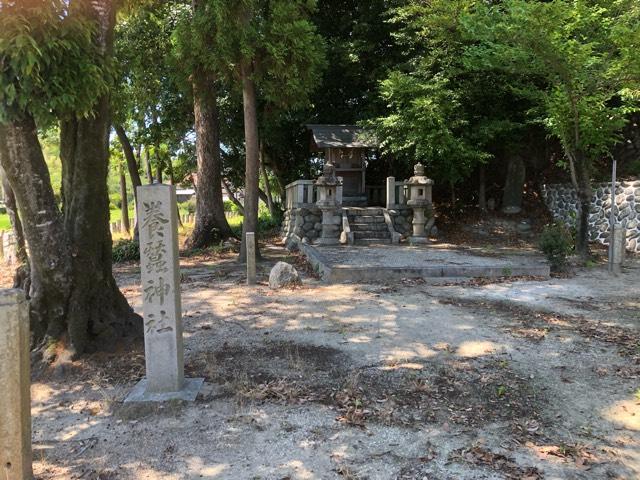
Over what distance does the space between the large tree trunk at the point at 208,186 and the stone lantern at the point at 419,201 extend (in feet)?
18.1

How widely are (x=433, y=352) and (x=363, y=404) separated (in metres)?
1.41

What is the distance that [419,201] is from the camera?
13930mm

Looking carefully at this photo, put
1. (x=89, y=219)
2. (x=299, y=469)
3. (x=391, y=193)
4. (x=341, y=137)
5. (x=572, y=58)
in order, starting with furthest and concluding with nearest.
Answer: (x=341, y=137), (x=391, y=193), (x=572, y=58), (x=89, y=219), (x=299, y=469)

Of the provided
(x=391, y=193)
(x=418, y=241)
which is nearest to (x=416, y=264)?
(x=418, y=241)

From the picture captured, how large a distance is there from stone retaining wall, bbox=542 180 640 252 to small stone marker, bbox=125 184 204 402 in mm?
11952

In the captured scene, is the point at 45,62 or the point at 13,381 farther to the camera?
the point at 45,62

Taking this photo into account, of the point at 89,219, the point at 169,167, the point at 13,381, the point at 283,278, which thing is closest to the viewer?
the point at 13,381

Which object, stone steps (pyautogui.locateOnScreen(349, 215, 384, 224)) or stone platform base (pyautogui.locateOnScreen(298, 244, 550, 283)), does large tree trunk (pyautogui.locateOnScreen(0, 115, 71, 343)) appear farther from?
stone steps (pyautogui.locateOnScreen(349, 215, 384, 224))

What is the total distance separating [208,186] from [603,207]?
11.1 metres

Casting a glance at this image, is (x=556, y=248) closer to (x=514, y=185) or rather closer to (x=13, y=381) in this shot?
(x=514, y=185)

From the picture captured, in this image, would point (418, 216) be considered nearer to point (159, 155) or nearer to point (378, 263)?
point (378, 263)

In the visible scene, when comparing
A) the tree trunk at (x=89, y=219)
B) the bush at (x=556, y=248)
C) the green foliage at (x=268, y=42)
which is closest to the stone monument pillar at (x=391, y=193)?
the green foliage at (x=268, y=42)

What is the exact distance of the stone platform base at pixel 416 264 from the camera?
8789 mm

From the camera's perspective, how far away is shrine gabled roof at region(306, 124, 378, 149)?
1548 centimetres
